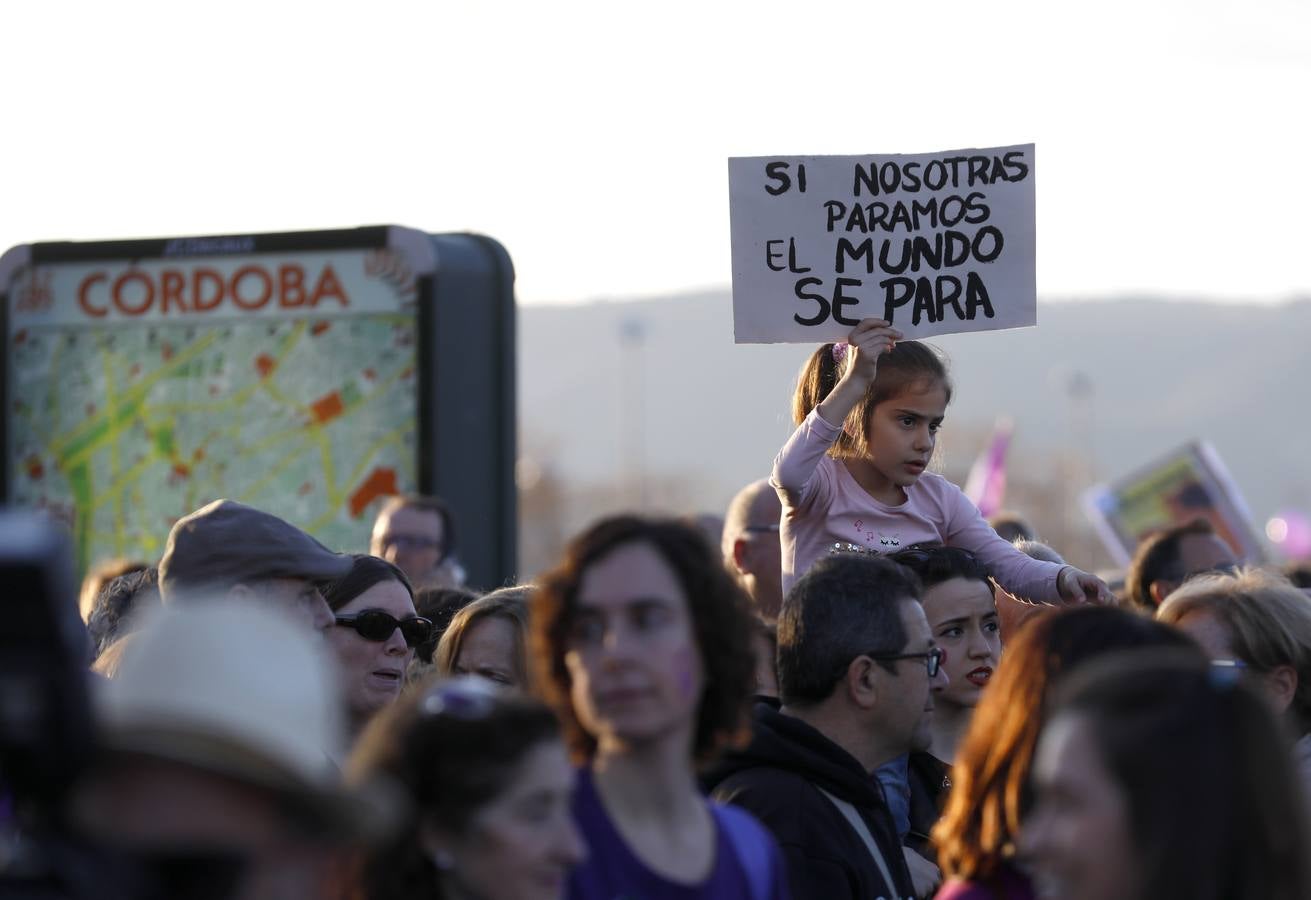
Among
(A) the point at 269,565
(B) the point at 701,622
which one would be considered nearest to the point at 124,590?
(A) the point at 269,565

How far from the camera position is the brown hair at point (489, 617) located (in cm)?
528

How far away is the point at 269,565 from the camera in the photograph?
202 inches

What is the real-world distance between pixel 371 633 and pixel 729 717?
2068 millimetres

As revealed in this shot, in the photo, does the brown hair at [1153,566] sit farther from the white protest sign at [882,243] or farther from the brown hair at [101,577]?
the brown hair at [101,577]

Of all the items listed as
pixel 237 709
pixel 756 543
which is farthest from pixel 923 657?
pixel 237 709

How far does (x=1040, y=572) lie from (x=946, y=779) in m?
0.76

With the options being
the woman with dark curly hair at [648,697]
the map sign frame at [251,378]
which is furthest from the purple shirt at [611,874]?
the map sign frame at [251,378]

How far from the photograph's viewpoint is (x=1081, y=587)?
18.5ft

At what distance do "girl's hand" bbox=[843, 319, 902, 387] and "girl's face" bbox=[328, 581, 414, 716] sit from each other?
58.4 inches

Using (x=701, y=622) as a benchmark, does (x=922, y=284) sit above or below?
above

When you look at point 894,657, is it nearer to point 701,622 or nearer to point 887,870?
point 887,870

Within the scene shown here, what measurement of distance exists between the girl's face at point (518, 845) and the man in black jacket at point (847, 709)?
1.47m

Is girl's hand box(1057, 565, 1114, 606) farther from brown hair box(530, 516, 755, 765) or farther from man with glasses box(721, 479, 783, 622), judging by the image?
brown hair box(530, 516, 755, 765)

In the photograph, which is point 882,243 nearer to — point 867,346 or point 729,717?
point 867,346
